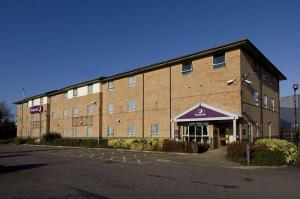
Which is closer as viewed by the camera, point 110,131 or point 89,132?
point 110,131

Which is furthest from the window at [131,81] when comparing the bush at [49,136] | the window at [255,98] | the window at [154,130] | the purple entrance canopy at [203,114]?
the bush at [49,136]

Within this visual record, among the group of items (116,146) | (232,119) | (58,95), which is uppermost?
(58,95)

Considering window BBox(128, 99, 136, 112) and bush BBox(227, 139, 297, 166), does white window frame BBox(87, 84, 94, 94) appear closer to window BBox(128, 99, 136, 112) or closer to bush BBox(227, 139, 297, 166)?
window BBox(128, 99, 136, 112)

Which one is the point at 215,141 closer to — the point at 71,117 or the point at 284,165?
the point at 284,165

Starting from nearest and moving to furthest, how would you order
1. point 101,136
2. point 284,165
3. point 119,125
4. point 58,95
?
point 284,165
point 119,125
point 101,136
point 58,95

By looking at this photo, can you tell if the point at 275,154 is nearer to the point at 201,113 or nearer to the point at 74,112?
the point at 201,113

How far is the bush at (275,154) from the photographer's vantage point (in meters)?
16.8

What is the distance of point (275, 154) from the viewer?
1694 centimetres

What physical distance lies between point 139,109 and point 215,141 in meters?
10.3

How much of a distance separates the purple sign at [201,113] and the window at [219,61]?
3.74 m

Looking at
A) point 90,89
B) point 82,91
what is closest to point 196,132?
point 90,89

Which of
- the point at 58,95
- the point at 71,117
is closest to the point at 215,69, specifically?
the point at 71,117

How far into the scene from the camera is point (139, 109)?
3372 cm

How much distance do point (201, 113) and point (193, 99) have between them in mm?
2552
